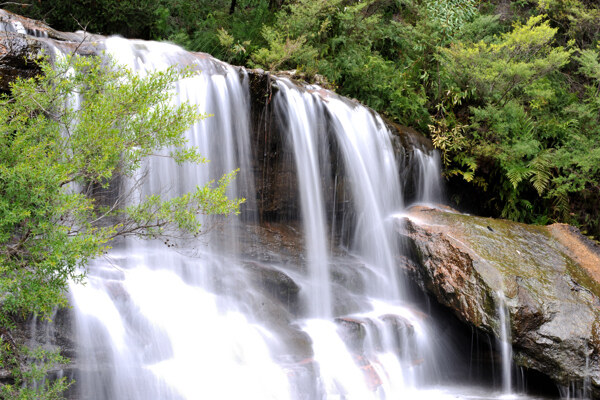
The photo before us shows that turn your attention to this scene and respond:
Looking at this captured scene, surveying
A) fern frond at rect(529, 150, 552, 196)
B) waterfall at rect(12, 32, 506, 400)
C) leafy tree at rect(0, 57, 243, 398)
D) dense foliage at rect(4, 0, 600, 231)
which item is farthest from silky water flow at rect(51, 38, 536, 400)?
fern frond at rect(529, 150, 552, 196)

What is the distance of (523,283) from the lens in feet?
23.1

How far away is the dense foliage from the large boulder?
2.62 meters

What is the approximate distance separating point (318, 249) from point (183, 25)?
9408 mm

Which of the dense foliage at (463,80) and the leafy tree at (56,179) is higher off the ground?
the dense foliage at (463,80)

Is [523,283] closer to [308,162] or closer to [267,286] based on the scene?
[267,286]

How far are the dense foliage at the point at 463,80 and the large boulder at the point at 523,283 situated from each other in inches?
103

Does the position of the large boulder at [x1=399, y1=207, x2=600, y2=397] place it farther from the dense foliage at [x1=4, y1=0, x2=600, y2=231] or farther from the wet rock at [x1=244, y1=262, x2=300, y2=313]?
the dense foliage at [x1=4, y1=0, x2=600, y2=231]

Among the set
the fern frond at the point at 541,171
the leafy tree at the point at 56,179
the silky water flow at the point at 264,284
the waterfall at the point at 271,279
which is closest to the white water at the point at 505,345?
the silky water flow at the point at 264,284

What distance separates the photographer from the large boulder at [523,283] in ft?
21.7

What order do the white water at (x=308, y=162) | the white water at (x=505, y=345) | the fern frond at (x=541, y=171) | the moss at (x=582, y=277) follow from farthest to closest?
the fern frond at (x=541, y=171), the white water at (x=308, y=162), the moss at (x=582, y=277), the white water at (x=505, y=345)

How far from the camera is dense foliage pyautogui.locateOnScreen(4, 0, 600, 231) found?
10969mm

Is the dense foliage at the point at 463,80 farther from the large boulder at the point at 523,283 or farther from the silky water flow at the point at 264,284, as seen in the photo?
the large boulder at the point at 523,283

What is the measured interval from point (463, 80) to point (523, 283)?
6.40 m

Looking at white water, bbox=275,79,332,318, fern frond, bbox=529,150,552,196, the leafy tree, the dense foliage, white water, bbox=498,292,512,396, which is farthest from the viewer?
the dense foliage
